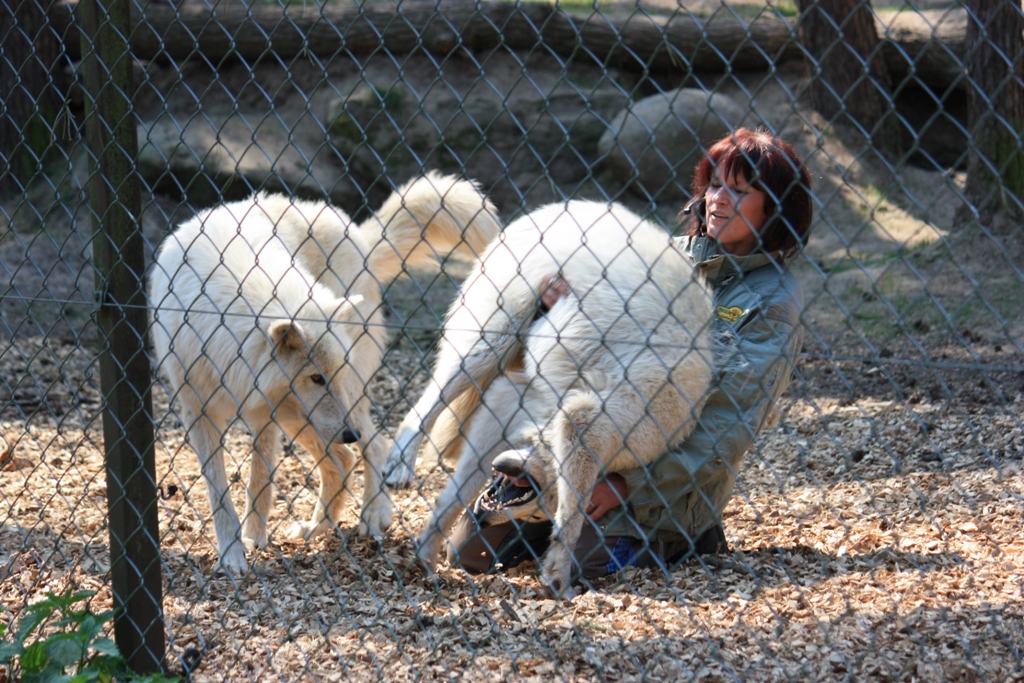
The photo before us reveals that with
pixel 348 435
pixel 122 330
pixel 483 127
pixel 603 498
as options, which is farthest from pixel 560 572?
pixel 483 127

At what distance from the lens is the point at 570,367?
341 centimetres

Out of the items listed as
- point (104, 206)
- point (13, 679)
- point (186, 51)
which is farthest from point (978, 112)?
point (186, 51)

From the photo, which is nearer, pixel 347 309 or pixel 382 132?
pixel 347 309

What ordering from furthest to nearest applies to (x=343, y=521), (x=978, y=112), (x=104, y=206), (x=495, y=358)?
(x=978, y=112) < (x=343, y=521) < (x=495, y=358) < (x=104, y=206)

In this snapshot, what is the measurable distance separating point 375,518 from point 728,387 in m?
1.88

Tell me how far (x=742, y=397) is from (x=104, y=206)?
7.21 feet

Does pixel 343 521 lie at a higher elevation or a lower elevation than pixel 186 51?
lower

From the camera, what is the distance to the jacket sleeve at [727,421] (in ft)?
10.3

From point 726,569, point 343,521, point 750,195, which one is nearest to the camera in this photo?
point 750,195

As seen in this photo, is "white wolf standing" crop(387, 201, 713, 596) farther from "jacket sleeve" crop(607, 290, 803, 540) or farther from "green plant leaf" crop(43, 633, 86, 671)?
"green plant leaf" crop(43, 633, 86, 671)

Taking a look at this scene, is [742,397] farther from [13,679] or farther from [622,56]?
[622,56]

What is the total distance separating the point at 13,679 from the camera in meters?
2.55

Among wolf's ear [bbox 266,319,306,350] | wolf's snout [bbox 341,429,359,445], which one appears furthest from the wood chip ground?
wolf's ear [bbox 266,319,306,350]

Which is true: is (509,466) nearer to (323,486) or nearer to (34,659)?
(323,486)
